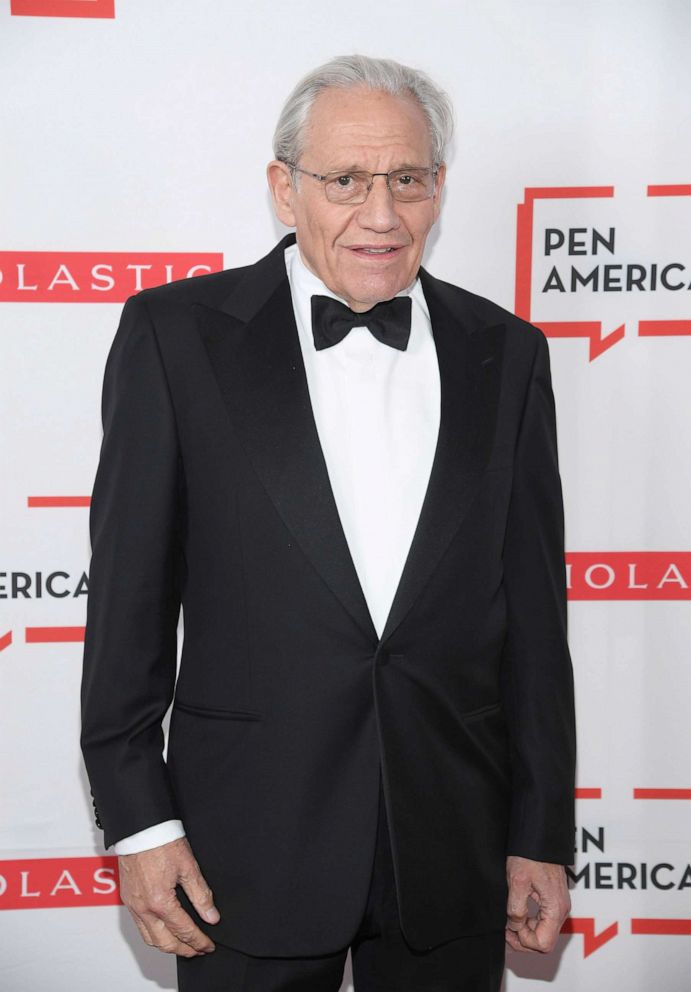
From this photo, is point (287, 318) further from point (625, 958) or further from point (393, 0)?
point (625, 958)

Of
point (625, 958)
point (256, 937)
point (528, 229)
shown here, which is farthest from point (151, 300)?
point (625, 958)

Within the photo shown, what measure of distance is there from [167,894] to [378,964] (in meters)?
0.35

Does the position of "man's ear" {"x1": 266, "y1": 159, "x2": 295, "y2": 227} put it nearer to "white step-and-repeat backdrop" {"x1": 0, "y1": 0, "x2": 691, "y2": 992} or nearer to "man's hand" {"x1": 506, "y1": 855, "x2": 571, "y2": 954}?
"white step-and-repeat backdrop" {"x1": 0, "y1": 0, "x2": 691, "y2": 992}

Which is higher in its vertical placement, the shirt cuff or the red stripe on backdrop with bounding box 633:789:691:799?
the shirt cuff

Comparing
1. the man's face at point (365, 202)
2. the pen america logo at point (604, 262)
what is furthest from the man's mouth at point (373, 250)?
the pen america logo at point (604, 262)

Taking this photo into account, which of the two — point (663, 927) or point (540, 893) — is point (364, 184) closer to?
point (540, 893)

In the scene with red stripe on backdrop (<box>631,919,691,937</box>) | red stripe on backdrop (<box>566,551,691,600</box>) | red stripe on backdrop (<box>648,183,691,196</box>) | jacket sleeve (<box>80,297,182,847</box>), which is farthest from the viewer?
red stripe on backdrop (<box>631,919,691,937</box>)

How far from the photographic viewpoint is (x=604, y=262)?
226cm

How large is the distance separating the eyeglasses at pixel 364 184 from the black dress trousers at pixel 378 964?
84 cm

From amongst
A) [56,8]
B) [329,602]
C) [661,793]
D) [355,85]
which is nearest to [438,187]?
[355,85]

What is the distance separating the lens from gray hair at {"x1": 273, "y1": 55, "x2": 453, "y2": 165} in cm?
152

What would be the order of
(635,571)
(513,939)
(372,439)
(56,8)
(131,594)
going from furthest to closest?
(635,571), (56,8), (513,939), (372,439), (131,594)

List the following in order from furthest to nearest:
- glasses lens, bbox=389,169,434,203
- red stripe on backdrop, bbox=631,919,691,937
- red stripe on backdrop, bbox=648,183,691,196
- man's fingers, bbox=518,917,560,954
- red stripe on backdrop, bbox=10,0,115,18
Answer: red stripe on backdrop, bbox=631,919,691,937 → red stripe on backdrop, bbox=648,183,691,196 → red stripe on backdrop, bbox=10,0,115,18 → man's fingers, bbox=518,917,560,954 → glasses lens, bbox=389,169,434,203

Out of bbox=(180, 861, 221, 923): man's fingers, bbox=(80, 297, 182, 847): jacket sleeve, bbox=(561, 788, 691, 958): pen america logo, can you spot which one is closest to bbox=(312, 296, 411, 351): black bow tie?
bbox=(80, 297, 182, 847): jacket sleeve
